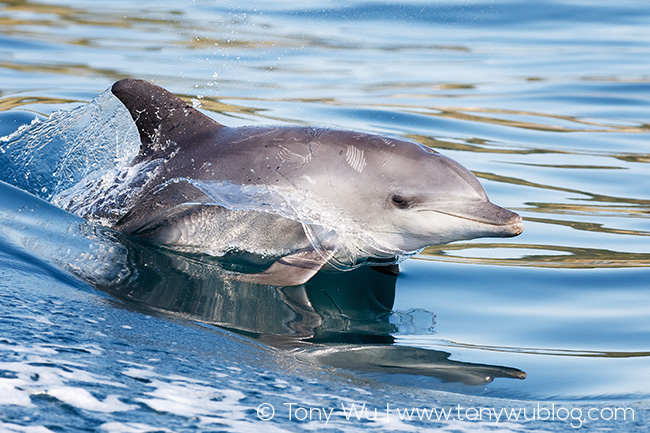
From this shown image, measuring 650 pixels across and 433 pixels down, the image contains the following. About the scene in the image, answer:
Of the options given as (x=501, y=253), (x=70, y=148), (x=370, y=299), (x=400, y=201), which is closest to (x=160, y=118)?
(x=400, y=201)

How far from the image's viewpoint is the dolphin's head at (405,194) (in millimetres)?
5488

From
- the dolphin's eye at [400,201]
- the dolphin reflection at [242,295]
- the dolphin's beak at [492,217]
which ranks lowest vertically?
the dolphin reflection at [242,295]

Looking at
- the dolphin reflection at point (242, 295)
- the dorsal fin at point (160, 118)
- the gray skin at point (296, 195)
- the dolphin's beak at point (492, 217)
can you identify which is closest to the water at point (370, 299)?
the dolphin reflection at point (242, 295)

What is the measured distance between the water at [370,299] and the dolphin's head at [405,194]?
50 centimetres

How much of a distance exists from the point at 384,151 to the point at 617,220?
3.47 metres

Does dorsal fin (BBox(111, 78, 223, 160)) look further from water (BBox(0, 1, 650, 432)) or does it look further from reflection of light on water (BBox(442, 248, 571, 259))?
reflection of light on water (BBox(442, 248, 571, 259))

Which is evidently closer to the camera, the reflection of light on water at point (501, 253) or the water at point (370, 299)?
the water at point (370, 299)

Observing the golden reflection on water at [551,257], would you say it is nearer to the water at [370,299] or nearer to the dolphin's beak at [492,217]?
the water at [370,299]

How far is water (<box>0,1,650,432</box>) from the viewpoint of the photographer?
3615 mm

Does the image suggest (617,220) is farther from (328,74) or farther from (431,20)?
(431,20)

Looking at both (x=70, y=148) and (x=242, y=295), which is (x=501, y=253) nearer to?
(x=242, y=295)
